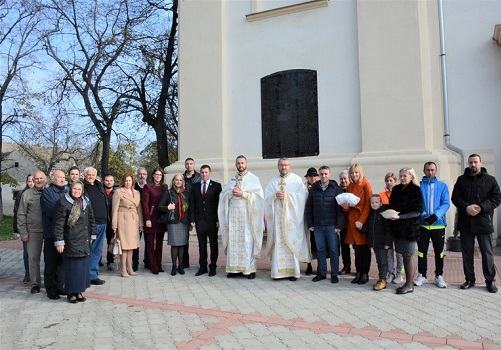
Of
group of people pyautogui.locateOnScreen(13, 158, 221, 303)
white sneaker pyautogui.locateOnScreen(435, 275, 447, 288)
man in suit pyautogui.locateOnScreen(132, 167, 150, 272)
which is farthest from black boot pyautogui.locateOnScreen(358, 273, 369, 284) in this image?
man in suit pyautogui.locateOnScreen(132, 167, 150, 272)

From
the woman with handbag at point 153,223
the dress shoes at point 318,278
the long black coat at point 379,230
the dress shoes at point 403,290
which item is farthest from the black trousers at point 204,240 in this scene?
the dress shoes at point 403,290

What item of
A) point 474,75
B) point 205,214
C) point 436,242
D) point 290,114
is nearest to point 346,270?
point 436,242

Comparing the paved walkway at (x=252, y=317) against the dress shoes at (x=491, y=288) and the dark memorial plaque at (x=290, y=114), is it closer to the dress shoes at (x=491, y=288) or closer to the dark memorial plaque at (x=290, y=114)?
the dress shoes at (x=491, y=288)

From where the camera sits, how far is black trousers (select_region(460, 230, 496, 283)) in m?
6.01

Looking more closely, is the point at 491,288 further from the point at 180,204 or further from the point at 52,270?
the point at 52,270

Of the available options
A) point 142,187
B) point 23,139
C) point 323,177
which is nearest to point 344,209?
point 323,177

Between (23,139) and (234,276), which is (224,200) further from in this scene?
(23,139)

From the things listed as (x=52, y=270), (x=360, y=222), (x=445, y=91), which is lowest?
(x=52, y=270)

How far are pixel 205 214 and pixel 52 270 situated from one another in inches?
98.6

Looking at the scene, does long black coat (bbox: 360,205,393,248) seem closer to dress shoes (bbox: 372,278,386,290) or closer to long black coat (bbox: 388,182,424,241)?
long black coat (bbox: 388,182,424,241)

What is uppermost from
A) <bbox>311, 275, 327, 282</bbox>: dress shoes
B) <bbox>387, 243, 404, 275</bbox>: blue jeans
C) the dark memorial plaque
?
the dark memorial plaque

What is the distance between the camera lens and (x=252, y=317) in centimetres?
512

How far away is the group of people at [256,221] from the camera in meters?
6.01

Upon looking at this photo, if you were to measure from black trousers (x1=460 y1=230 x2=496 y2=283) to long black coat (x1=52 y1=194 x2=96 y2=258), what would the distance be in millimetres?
5165
